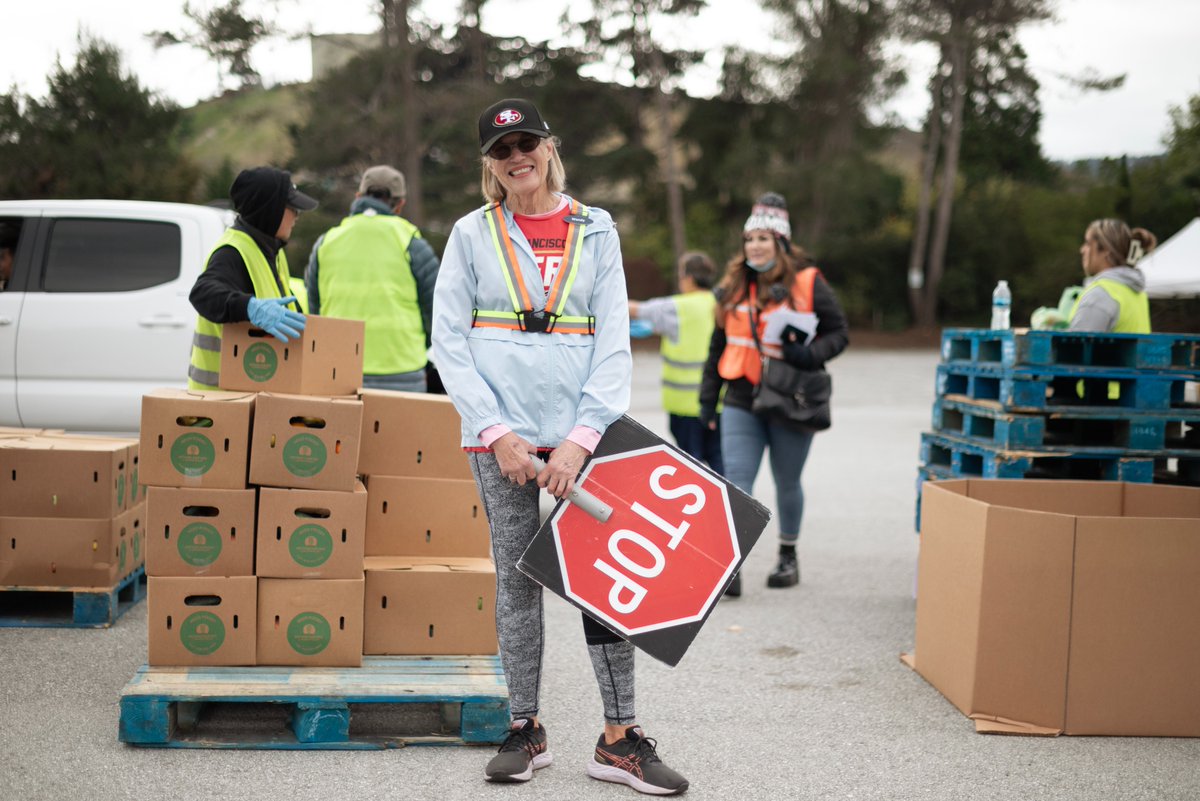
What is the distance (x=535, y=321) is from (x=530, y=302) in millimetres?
60

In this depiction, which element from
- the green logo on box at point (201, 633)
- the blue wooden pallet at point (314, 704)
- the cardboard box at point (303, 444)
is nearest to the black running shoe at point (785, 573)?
the blue wooden pallet at point (314, 704)

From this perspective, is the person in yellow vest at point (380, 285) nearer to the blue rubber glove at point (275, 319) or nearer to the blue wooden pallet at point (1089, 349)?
the blue rubber glove at point (275, 319)

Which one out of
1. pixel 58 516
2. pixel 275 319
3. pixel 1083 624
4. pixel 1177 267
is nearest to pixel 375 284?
pixel 275 319

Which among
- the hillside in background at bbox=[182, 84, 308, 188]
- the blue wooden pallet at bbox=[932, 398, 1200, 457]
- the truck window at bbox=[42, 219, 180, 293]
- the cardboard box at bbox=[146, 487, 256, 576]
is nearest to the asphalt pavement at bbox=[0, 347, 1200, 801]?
the cardboard box at bbox=[146, 487, 256, 576]

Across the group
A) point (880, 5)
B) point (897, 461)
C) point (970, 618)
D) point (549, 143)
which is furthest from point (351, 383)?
point (880, 5)

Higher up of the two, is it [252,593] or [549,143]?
[549,143]

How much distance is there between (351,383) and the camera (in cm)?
453

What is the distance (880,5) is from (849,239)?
754cm

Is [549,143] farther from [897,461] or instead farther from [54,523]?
[897,461]

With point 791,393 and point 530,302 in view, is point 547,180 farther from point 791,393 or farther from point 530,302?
point 791,393

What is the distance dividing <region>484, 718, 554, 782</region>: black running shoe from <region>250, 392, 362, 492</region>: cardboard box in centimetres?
107

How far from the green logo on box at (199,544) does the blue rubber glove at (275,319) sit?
722 millimetres

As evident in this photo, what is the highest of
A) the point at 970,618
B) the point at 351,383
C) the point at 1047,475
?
the point at 351,383

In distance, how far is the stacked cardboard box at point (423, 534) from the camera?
4.38 meters
